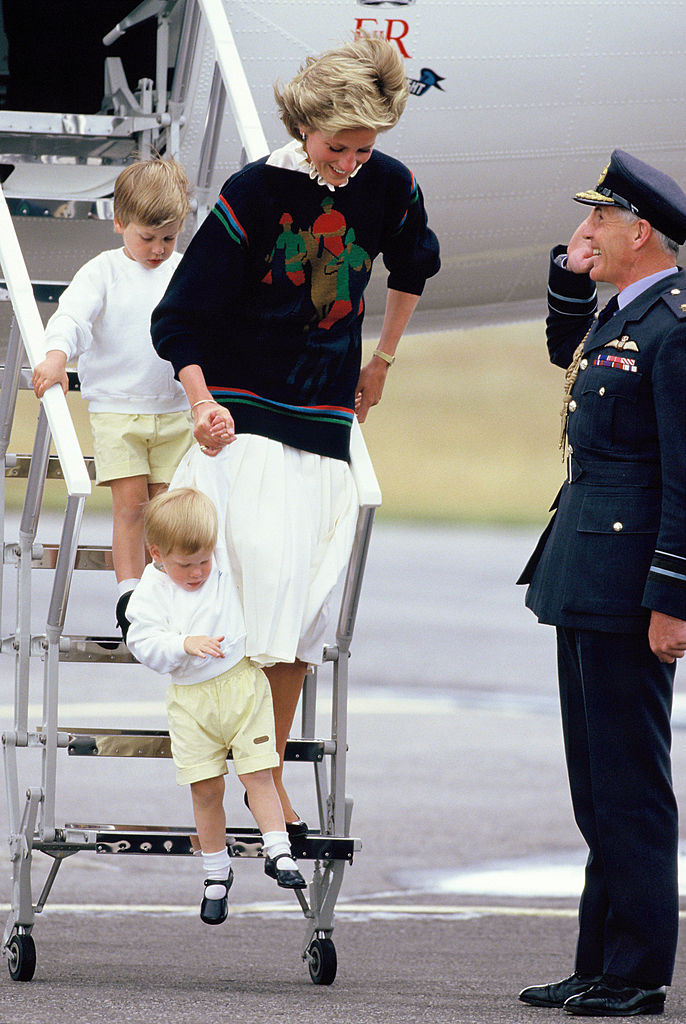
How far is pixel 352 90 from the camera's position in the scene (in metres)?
3.02

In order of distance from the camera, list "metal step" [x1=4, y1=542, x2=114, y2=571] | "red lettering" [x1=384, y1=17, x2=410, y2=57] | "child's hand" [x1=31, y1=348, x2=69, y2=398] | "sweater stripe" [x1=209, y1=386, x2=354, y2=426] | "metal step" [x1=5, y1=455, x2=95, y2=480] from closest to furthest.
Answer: "sweater stripe" [x1=209, y1=386, x2=354, y2=426] → "child's hand" [x1=31, y1=348, x2=69, y2=398] → "metal step" [x1=4, y1=542, x2=114, y2=571] → "metal step" [x1=5, y1=455, x2=95, y2=480] → "red lettering" [x1=384, y1=17, x2=410, y2=57]

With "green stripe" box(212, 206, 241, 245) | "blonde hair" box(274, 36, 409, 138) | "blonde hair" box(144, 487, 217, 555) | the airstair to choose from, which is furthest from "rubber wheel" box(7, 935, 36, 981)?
"blonde hair" box(274, 36, 409, 138)

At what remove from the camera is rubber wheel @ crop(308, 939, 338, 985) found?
371 cm

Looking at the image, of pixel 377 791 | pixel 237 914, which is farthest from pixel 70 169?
pixel 377 791

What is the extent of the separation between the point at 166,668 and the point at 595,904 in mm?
1181

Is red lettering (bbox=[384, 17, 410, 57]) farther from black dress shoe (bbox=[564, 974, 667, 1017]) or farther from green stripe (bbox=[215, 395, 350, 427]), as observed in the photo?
black dress shoe (bbox=[564, 974, 667, 1017])

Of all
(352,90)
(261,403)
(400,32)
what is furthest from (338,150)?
(400,32)

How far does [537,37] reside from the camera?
5.30 metres

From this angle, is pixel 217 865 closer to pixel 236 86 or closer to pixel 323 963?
pixel 323 963

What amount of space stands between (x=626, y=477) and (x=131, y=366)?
1.28 meters

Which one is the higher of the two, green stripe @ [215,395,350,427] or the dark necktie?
the dark necktie

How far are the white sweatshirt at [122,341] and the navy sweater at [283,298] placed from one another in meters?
0.44

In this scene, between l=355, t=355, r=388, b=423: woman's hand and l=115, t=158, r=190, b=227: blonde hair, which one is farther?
l=355, t=355, r=388, b=423: woman's hand

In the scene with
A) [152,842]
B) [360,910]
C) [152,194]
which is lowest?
[360,910]
